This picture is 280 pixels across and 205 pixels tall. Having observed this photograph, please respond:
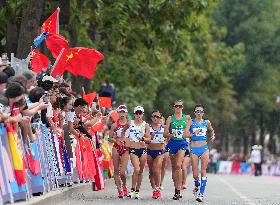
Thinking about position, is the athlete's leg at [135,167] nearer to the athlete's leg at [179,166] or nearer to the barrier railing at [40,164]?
the athlete's leg at [179,166]

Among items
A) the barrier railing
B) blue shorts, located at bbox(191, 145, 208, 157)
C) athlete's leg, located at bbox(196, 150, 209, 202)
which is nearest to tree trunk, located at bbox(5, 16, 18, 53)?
the barrier railing

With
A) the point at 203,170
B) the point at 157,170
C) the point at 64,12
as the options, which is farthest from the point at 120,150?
the point at 64,12

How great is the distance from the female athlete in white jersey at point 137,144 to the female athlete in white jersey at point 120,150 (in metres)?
0.15

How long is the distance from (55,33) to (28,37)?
833 millimetres

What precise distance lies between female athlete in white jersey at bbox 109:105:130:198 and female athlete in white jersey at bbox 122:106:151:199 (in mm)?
147

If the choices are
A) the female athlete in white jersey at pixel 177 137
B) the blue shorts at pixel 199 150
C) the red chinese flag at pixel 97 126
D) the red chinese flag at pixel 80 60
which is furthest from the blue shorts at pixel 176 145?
the red chinese flag at pixel 97 126

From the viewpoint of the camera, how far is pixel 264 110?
80125mm

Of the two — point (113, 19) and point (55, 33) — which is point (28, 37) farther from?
point (113, 19)

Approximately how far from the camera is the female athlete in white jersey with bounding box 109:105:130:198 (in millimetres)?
21625

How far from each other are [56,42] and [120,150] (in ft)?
10.1

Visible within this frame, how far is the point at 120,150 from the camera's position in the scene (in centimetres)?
2183

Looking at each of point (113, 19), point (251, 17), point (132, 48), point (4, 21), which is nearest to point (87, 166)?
point (4, 21)

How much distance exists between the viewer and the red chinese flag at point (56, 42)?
23.0m

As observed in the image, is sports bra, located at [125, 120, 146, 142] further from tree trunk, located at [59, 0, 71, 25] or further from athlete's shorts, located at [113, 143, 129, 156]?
tree trunk, located at [59, 0, 71, 25]
